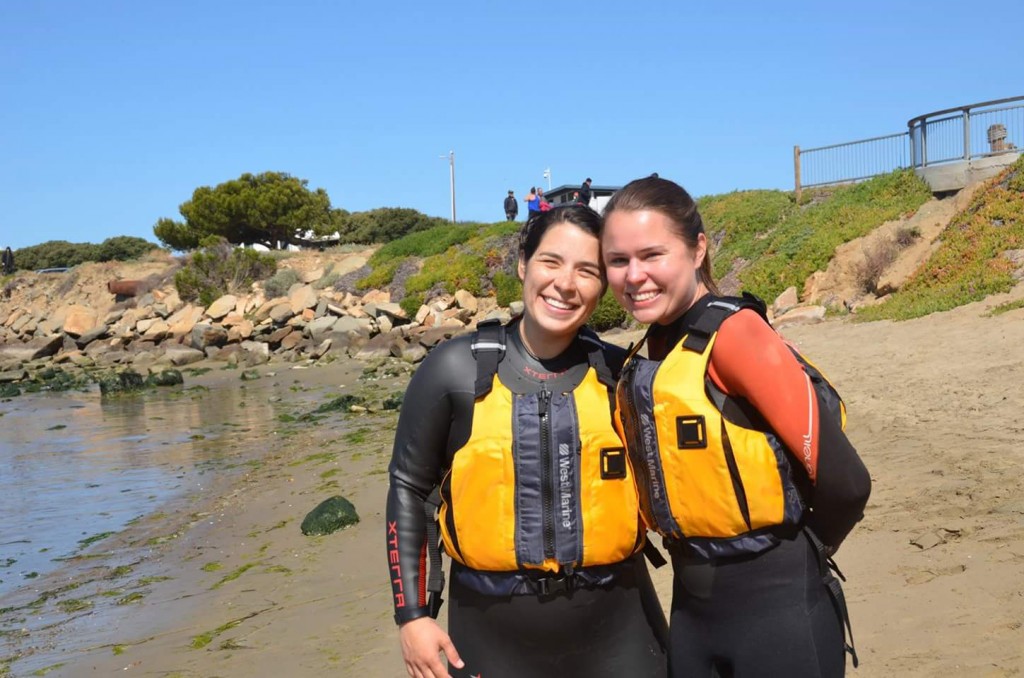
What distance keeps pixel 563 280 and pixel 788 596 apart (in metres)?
1.10

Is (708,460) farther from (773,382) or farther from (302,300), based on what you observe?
(302,300)

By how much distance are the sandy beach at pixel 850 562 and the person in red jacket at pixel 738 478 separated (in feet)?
7.37

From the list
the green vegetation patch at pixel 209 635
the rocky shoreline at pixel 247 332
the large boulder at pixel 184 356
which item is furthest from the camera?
the large boulder at pixel 184 356

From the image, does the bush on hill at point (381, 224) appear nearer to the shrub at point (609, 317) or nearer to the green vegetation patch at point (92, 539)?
the shrub at point (609, 317)

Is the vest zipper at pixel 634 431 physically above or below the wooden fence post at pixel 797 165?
below

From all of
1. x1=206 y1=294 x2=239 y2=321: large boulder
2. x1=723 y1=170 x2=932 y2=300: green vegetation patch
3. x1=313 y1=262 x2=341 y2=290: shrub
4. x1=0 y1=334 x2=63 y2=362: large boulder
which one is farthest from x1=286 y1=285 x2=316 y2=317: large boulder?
x1=723 y1=170 x2=932 y2=300: green vegetation patch

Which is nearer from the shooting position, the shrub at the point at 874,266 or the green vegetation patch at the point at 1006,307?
the green vegetation patch at the point at 1006,307

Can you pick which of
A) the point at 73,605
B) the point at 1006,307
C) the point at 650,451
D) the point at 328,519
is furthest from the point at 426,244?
the point at 650,451

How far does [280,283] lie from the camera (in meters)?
40.7

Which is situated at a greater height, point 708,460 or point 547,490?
point 708,460

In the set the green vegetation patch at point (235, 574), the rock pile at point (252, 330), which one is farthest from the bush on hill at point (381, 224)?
the green vegetation patch at point (235, 574)

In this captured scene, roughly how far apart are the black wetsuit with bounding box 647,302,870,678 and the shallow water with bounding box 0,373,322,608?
287 inches

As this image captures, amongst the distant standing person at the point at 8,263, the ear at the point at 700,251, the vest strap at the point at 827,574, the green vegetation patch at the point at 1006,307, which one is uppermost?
the distant standing person at the point at 8,263

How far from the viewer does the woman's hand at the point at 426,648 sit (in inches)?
108
